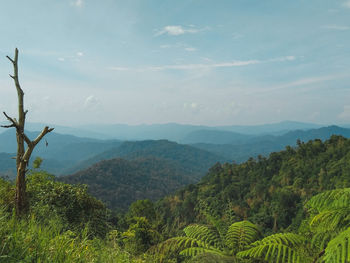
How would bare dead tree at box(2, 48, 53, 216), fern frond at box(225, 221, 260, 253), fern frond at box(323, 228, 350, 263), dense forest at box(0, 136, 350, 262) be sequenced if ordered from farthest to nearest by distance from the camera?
bare dead tree at box(2, 48, 53, 216)
fern frond at box(225, 221, 260, 253)
dense forest at box(0, 136, 350, 262)
fern frond at box(323, 228, 350, 263)

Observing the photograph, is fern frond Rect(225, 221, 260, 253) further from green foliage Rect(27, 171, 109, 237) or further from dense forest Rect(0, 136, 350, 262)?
green foliage Rect(27, 171, 109, 237)

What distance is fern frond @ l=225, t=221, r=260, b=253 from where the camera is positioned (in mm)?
3150

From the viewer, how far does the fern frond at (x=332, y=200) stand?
236 centimetres

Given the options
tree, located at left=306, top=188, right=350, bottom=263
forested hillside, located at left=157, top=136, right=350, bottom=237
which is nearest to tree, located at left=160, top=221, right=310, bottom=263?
tree, located at left=306, top=188, right=350, bottom=263

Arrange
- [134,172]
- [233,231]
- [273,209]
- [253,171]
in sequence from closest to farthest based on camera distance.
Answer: [233,231], [273,209], [253,171], [134,172]

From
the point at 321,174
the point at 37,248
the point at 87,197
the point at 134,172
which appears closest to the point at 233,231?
the point at 37,248

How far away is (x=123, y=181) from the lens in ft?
415

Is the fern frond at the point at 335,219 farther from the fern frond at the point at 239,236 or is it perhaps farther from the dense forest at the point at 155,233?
the fern frond at the point at 239,236

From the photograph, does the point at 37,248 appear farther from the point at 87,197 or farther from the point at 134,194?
the point at 134,194

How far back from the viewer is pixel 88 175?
114562 millimetres

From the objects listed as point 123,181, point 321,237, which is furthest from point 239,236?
point 123,181

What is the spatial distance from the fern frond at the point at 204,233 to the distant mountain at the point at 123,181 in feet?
296

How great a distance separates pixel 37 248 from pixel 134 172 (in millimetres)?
144814

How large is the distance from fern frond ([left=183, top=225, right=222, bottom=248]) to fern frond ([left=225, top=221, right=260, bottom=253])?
0.65 feet
